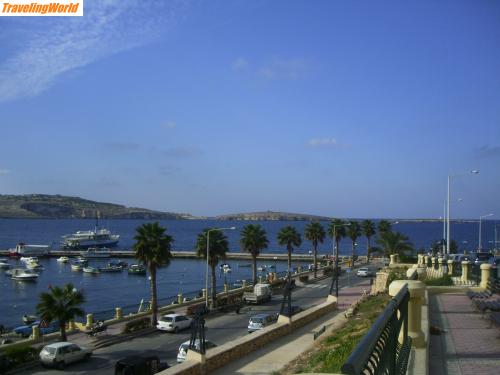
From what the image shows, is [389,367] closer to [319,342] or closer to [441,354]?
[441,354]

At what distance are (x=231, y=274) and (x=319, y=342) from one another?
88.2m

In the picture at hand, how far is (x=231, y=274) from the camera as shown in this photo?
4181 inches

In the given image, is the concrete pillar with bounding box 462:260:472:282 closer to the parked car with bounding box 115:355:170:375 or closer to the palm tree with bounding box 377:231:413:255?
the parked car with bounding box 115:355:170:375

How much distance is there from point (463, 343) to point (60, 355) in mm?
23043

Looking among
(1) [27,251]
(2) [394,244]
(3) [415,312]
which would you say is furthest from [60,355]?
(1) [27,251]

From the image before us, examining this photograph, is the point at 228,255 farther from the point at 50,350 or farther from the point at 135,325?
the point at 50,350

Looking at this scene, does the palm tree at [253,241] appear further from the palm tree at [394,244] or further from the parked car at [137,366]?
the parked car at [137,366]

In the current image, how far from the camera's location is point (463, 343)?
466 inches

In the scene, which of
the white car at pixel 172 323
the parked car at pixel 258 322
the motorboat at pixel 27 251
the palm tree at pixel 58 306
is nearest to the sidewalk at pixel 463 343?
the parked car at pixel 258 322

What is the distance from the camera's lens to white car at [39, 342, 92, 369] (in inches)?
1107

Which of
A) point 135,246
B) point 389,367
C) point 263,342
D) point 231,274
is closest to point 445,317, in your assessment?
point 263,342

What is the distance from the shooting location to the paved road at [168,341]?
2858 cm

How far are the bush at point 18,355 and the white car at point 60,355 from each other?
0.99m

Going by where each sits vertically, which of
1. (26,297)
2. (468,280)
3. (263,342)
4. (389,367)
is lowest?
(26,297)
